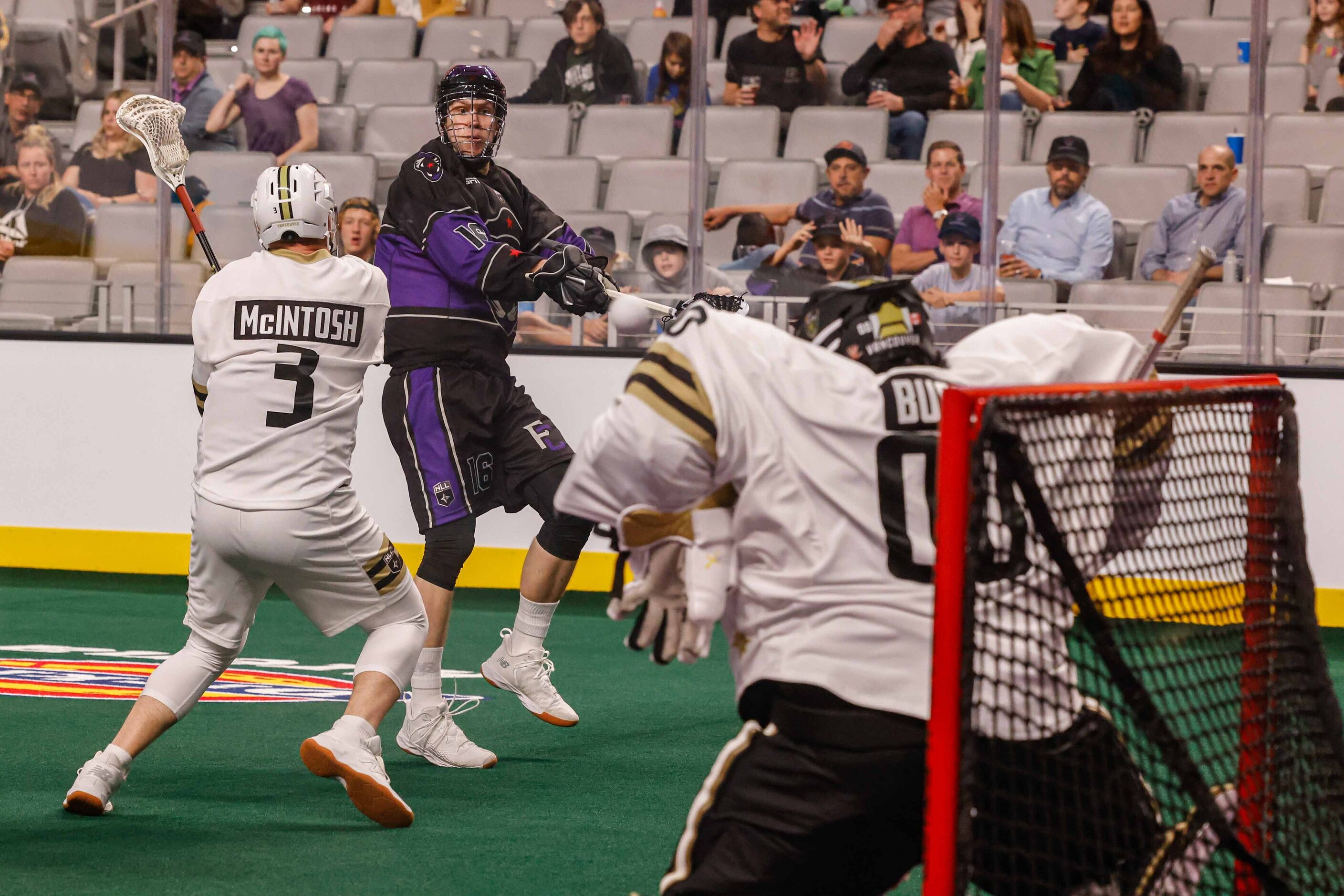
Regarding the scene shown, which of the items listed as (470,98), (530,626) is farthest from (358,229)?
(530,626)

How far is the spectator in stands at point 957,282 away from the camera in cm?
629

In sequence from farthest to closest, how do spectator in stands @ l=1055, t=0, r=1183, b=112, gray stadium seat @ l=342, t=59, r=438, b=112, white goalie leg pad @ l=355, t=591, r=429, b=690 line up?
1. gray stadium seat @ l=342, t=59, r=438, b=112
2. spectator in stands @ l=1055, t=0, r=1183, b=112
3. white goalie leg pad @ l=355, t=591, r=429, b=690

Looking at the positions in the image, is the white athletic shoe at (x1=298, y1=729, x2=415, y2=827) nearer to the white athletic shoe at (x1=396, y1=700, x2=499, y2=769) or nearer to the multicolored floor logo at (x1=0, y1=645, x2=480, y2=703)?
the white athletic shoe at (x1=396, y1=700, x2=499, y2=769)

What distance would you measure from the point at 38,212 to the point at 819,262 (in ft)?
10.4

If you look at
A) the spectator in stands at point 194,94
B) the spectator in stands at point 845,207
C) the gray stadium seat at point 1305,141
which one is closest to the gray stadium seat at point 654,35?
the spectator in stands at point 845,207

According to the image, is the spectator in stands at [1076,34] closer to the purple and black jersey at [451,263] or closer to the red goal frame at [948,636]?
the purple and black jersey at [451,263]

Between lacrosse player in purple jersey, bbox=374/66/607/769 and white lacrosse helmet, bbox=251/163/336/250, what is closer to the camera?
white lacrosse helmet, bbox=251/163/336/250

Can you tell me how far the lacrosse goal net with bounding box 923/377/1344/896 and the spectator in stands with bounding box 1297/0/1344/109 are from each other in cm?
410

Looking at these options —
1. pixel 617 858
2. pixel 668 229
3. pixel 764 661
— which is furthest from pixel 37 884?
pixel 668 229

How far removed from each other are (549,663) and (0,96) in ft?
13.4

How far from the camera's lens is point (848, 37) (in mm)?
6836

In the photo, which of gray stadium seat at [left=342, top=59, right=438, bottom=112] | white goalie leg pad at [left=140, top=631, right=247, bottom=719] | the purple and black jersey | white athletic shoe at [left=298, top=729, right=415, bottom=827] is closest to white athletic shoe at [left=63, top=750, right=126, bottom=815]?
white goalie leg pad at [left=140, top=631, right=247, bottom=719]

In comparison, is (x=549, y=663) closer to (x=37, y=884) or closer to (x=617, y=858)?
(x=617, y=858)

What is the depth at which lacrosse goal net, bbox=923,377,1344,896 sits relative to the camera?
6.28 ft
